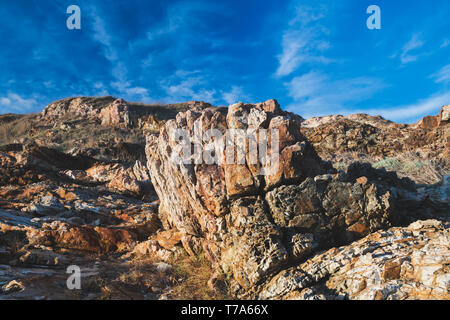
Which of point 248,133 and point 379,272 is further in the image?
point 248,133

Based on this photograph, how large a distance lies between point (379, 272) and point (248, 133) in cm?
331

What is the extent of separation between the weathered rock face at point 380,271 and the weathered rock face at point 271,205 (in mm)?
321

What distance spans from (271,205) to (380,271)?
2001 millimetres

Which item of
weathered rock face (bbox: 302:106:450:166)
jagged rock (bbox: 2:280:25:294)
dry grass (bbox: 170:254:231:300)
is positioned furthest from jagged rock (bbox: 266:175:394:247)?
weathered rock face (bbox: 302:106:450:166)

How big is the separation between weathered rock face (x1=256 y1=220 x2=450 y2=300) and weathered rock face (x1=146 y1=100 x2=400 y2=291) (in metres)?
0.32

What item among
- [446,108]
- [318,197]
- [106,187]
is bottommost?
[318,197]

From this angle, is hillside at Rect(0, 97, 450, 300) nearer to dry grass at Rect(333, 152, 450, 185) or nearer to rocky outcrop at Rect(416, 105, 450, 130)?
dry grass at Rect(333, 152, 450, 185)

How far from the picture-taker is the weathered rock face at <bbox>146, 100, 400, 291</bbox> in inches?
179

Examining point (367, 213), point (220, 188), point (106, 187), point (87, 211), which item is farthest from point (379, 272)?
point (106, 187)

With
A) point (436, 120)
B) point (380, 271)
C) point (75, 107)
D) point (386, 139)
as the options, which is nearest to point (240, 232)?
point (380, 271)

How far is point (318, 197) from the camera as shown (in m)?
4.96

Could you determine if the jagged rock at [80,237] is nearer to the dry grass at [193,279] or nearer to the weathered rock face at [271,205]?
the dry grass at [193,279]

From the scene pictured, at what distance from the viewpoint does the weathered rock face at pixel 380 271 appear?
340cm
